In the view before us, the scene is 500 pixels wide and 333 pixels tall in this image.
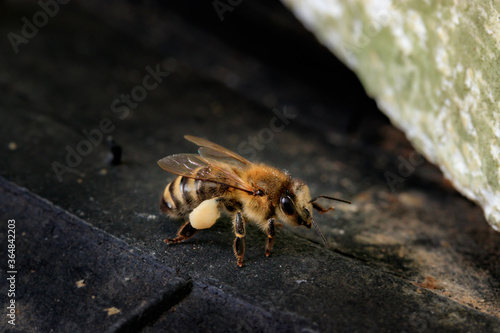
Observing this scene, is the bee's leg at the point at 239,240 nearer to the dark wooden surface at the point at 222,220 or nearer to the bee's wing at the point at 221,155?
the dark wooden surface at the point at 222,220

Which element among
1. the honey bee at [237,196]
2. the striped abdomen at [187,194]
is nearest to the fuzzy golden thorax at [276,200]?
the honey bee at [237,196]

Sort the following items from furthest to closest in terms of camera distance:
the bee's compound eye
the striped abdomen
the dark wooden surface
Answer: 1. the striped abdomen
2. the bee's compound eye
3. the dark wooden surface

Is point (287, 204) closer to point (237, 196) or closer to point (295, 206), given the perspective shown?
point (295, 206)

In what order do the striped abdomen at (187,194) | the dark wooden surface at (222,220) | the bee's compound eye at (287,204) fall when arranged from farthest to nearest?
the striped abdomen at (187,194)
the bee's compound eye at (287,204)
the dark wooden surface at (222,220)

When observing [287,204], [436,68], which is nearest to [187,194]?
[287,204]

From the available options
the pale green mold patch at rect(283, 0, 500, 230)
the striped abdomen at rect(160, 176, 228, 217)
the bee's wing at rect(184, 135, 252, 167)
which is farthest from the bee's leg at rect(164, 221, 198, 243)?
the pale green mold patch at rect(283, 0, 500, 230)

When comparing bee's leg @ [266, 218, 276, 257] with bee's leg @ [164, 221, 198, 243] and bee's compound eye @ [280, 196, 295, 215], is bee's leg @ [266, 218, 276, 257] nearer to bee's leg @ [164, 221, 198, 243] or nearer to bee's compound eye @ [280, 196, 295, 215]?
bee's compound eye @ [280, 196, 295, 215]

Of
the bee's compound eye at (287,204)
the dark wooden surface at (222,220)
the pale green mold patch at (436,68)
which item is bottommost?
the dark wooden surface at (222,220)
